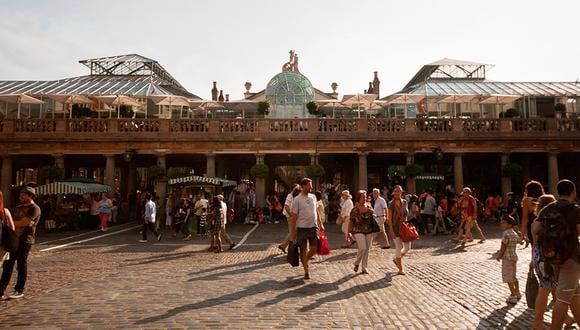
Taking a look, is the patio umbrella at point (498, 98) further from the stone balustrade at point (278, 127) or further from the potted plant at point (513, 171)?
the potted plant at point (513, 171)

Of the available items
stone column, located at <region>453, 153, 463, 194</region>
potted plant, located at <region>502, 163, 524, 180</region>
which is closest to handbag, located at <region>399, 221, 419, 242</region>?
stone column, located at <region>453, 153, 463, 194</region>

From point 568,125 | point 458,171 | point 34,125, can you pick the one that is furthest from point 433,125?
point 34,125

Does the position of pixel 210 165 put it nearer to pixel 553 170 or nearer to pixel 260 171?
pixel 260 171

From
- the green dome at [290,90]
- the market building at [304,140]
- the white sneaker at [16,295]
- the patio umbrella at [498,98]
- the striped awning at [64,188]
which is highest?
the green dome at [290,90]

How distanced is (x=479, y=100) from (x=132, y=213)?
21.3m

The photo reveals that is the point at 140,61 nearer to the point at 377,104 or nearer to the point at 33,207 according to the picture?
the point at 377,104

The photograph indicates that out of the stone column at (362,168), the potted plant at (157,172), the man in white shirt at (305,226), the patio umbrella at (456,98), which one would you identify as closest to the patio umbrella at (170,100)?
the potted plant at (157,172)

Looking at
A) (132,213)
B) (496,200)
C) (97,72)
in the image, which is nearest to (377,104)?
(496,200)

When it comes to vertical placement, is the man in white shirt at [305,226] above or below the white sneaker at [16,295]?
Answer: above

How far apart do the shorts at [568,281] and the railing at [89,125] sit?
21.5 meters

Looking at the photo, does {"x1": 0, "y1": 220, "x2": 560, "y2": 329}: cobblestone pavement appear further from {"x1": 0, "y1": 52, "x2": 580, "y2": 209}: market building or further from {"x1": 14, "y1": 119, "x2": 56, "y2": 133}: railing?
{"x1": 14, "y1": 119, "x2": 56, "y2": 133}: railing

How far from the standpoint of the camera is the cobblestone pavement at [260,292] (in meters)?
5.64

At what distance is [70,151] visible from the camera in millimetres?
22188

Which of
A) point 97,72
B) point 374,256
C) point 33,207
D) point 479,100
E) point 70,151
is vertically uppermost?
point 97,72
